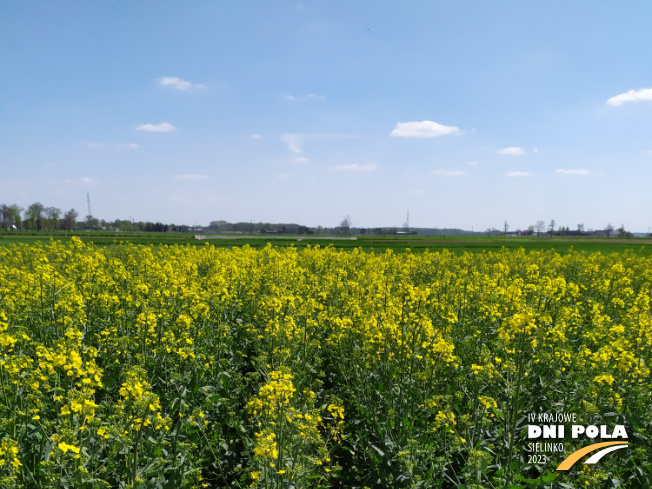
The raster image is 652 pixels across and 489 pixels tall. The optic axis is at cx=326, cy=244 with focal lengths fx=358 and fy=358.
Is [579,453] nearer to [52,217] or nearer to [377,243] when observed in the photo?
[377,243]

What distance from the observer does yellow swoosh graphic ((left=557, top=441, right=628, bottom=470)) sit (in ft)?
11.6

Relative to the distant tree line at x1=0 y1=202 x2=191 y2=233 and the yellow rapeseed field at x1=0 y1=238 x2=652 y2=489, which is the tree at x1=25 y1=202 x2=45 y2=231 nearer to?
the distant tree line at x1=0 y1=202 x2=191 y2=233

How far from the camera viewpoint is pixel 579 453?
12.2ft

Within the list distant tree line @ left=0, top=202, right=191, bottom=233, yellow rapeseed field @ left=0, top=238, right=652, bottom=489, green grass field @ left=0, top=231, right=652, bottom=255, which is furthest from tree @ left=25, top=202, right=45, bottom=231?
yellow rapeseed field @ left=0, top=238, right=652, bottom=489

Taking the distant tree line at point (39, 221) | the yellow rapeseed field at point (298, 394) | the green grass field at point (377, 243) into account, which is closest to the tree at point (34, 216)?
the distant tree line at point (39, 221)

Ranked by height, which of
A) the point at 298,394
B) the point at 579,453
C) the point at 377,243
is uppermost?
the point at 377,243

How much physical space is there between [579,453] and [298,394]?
3208 millimetres

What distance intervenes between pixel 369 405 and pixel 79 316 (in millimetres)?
4281

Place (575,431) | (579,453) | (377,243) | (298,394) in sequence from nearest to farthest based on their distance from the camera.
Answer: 1. (579,453)
2. (575,431)
3. (298,394)
4. (377,243)

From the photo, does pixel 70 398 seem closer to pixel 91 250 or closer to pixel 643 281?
pixel 91 250

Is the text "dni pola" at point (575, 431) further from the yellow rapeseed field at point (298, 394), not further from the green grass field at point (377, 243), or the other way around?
the green grass field at point (377, 243)

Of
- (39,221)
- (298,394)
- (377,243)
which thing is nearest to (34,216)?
(39,221)

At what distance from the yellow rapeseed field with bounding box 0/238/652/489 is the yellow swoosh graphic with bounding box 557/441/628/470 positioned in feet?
0.42

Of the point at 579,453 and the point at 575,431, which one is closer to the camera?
the point at 579,453
